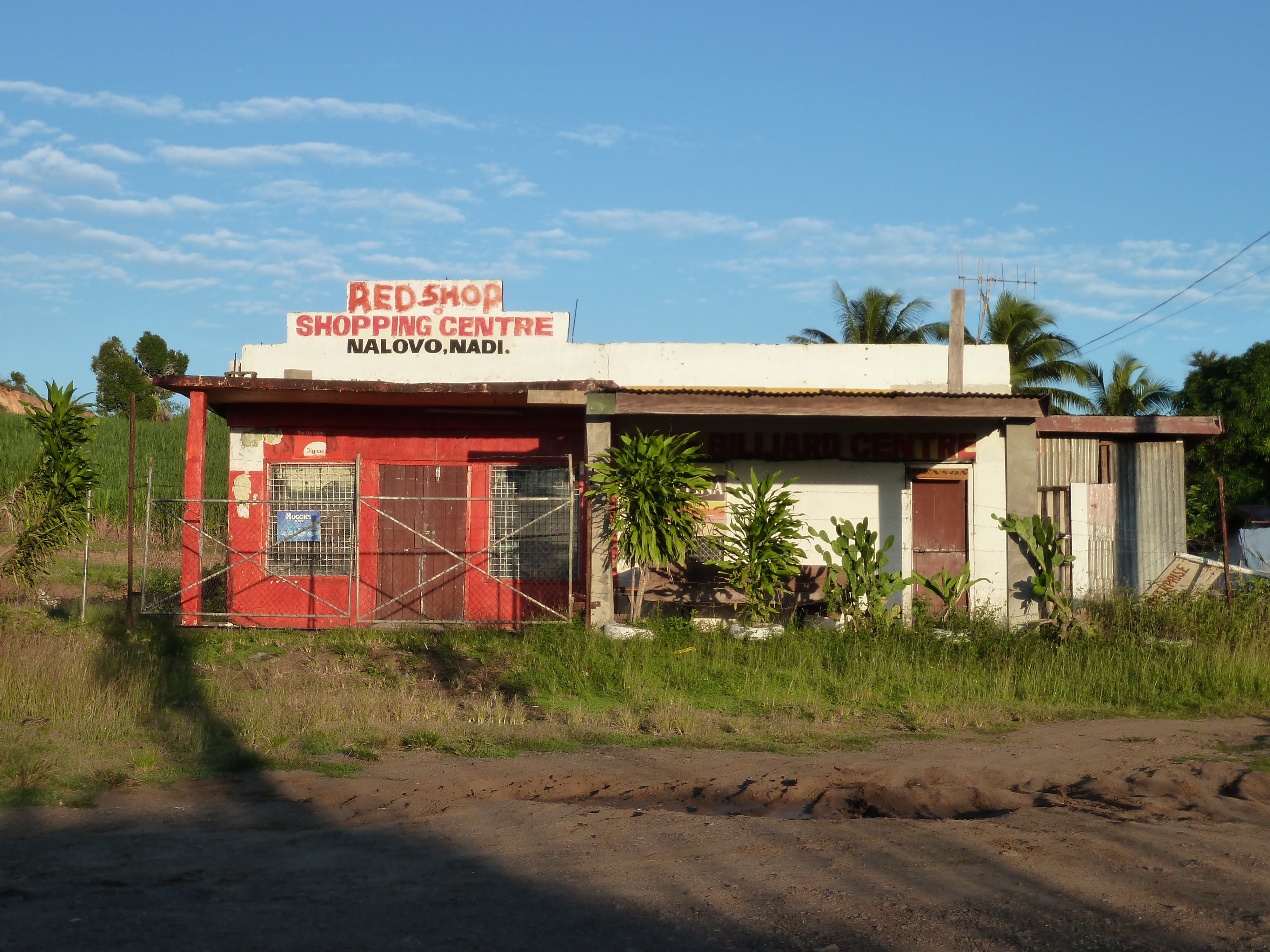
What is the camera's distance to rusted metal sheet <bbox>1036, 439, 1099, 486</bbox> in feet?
47.6

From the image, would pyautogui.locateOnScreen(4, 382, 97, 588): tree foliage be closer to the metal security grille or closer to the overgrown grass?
the overgrown grass

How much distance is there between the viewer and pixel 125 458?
30.5 metres

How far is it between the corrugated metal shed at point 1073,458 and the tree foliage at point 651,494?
17.4 ft

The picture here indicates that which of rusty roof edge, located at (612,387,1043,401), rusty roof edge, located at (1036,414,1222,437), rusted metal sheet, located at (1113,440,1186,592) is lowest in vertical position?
rusted metal sheet, located at (1113,440,1186,592)

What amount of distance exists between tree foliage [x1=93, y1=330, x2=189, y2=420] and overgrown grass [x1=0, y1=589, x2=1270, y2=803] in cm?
4455

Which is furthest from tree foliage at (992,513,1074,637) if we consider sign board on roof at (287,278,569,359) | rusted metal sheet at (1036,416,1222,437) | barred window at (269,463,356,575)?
barred window at (269,463,356,575)

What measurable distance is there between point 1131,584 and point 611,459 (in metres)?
7.44

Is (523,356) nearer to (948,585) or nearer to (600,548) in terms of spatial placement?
(600,548)

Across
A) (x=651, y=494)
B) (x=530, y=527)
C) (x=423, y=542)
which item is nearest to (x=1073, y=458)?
(x=651, y=494)

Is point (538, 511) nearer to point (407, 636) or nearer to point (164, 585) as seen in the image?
point (407, 636)

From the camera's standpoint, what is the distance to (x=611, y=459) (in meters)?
12.8

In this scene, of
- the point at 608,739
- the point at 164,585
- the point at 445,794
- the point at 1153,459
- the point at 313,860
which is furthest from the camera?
the point at 164,585

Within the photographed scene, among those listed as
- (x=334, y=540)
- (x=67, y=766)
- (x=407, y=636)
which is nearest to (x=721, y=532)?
(x=407, y=636)

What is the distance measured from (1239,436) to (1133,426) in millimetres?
15877
